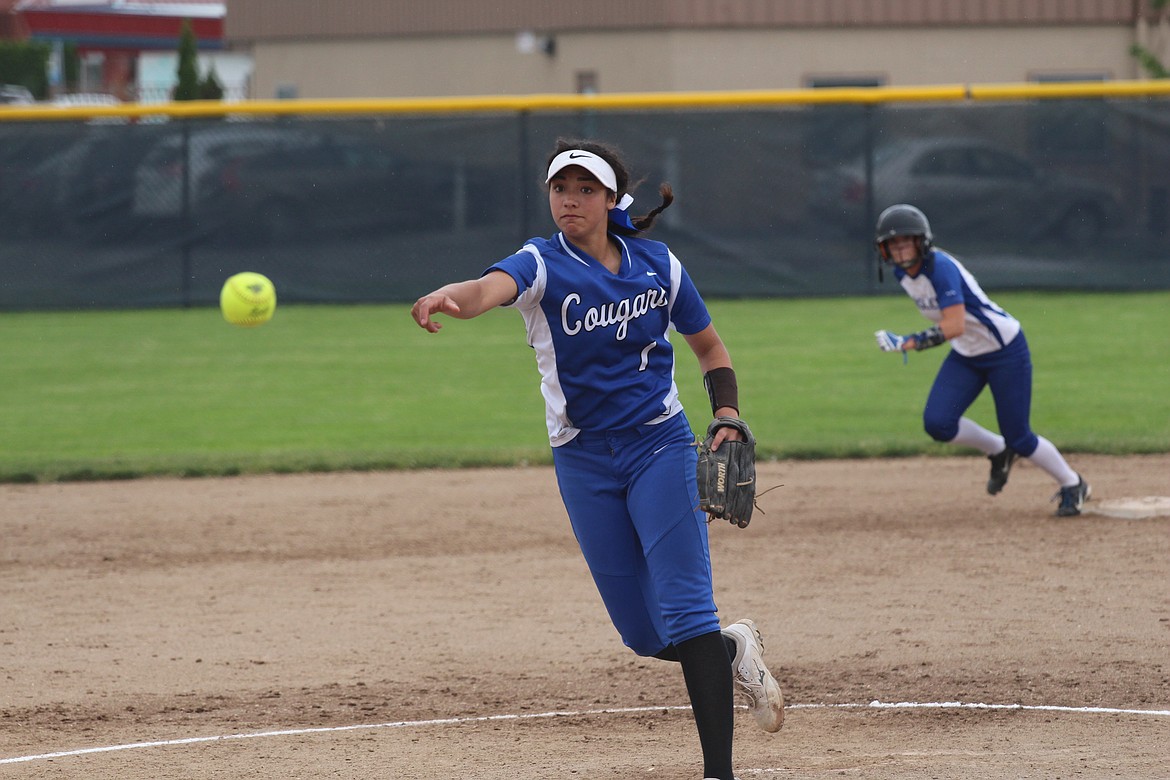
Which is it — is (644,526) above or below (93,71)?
below

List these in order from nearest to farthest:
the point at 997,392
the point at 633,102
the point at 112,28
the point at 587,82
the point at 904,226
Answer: the point at 904,226
the point at 997,392
the point at 633,102
the point at 587,82
the point at 112,28

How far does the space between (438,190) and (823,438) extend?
27.7ft

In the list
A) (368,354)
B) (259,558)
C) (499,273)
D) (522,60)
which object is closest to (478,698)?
(499,273)

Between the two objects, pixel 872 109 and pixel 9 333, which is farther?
pixel 872 109

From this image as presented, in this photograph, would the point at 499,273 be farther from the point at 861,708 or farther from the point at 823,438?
the point at 823,438

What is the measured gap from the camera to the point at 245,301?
1190 centimetres

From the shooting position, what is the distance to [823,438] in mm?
10383

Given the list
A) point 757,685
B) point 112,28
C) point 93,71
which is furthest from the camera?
point 93,71

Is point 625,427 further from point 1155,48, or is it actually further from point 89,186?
point 1155,48

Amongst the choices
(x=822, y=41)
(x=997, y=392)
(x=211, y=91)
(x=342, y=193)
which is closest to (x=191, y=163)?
(x=342, y=193)

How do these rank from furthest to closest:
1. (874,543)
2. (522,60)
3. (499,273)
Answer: (522,60), (874,543), (499,273)

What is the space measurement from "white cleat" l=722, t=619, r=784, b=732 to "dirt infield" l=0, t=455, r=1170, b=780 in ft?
0.46

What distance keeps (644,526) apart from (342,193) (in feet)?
45.9

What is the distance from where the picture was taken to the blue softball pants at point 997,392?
310 inches
